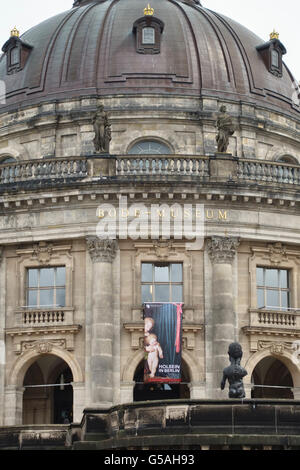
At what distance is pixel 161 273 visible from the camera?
41500 mm

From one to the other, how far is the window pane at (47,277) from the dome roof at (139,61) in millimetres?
9787

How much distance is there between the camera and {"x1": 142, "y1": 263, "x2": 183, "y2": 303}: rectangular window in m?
41.3

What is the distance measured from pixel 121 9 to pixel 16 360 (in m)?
18.2

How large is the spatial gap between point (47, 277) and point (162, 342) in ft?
16.5

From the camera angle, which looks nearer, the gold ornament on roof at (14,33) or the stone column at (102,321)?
the stone column at (102,321)

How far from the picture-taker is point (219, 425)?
30203 mm

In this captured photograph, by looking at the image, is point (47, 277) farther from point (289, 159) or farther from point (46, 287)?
point (289, 159)

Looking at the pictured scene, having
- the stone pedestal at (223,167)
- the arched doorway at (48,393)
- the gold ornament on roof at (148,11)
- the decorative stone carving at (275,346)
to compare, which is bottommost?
the arched doorway at (48,393)

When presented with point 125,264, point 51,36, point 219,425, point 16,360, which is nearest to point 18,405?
point 16,360

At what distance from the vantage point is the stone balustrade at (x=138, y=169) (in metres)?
41.4

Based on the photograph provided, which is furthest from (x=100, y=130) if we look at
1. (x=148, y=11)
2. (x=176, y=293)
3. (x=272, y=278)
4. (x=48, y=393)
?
(x=48, y=393)

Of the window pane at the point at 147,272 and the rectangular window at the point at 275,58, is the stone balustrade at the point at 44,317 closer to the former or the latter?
the window pane at the point at 147,272

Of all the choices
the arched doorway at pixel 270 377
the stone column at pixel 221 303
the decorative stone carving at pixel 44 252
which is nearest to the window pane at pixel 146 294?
the stone column at pixel 221 303
